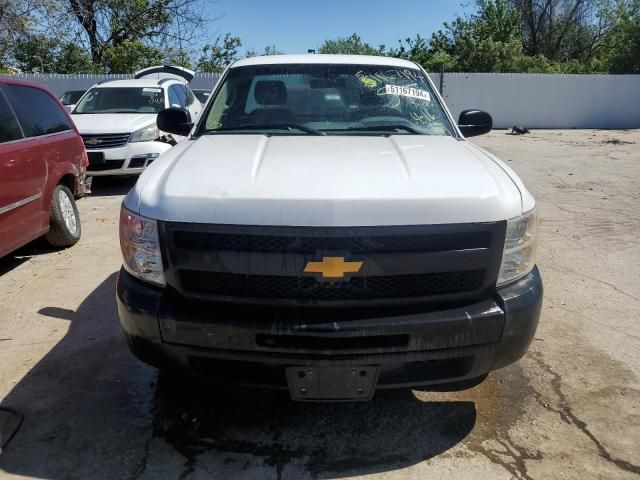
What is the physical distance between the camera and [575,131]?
22141mm

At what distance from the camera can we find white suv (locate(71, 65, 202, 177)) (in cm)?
857

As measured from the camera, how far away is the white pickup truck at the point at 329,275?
7.47 ft

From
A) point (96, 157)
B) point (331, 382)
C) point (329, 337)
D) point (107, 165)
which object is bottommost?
point (107, 165)

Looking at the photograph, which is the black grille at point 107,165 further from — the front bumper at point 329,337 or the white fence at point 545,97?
the white fence at point 545,97

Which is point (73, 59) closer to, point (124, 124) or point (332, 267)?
point (124, 124)

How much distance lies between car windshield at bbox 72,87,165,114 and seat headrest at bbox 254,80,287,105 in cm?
655

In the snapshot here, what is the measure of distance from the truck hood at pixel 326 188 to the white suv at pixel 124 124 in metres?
5.42

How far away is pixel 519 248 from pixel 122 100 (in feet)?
30.4

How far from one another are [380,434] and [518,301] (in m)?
0.97

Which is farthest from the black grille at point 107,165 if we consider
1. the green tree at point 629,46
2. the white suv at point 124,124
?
the green tree at point 629,46

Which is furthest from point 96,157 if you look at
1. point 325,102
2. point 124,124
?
point 325,102

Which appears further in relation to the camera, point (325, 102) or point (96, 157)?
point (96, 157)

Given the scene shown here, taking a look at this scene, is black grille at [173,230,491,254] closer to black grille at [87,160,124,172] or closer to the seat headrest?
the seat headrest

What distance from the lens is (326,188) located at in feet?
7.77
